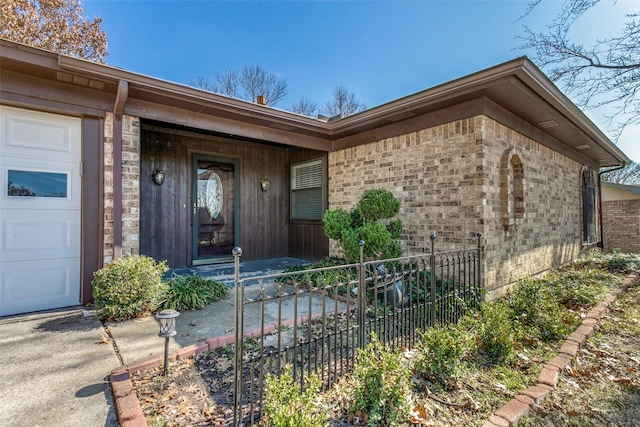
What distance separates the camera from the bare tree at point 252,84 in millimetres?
15312

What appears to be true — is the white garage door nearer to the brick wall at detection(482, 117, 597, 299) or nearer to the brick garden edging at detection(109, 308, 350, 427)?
the brick garden edging at detection(109, 308, 350, 427)

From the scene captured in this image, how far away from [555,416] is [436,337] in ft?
2.69

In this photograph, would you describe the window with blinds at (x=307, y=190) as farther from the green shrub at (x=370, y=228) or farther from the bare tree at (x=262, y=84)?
the bare tree at (x=262, y=84)

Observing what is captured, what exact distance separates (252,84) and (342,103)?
16.9ft

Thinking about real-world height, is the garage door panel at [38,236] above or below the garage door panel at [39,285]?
above

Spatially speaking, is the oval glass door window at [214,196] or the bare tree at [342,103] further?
the bare tree at [342,103]

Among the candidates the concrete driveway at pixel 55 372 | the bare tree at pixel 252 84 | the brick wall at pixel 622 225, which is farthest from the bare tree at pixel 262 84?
the brick wall at pixel 622 225

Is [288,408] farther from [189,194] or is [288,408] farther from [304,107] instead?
[304,107]

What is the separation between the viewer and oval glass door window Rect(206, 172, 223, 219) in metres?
6.49

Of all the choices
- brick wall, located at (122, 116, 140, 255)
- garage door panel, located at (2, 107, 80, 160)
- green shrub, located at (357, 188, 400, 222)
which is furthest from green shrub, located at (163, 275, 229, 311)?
green shrub, located at (357, 188, 400, 222)

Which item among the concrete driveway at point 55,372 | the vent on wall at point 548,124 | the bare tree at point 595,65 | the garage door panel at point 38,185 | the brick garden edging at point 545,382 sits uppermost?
the bare tree at point 595,65

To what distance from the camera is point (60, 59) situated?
3.24 m

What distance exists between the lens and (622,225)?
33.7 feet

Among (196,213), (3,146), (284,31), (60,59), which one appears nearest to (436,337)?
(60,59)
